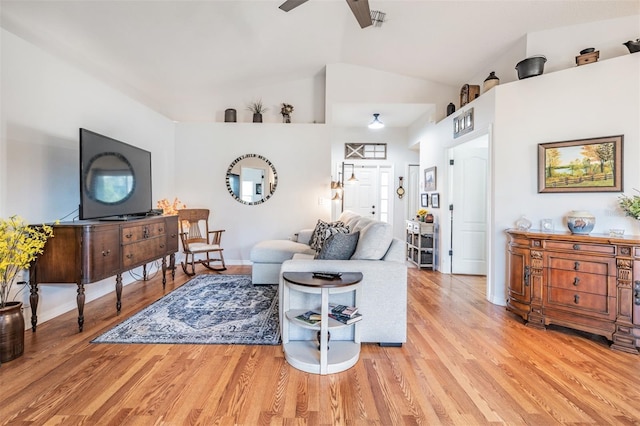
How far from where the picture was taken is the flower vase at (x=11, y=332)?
2064mm

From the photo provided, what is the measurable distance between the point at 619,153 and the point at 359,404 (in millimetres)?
3178

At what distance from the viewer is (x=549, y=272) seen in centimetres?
274

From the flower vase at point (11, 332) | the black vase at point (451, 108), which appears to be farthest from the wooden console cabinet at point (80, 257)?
the black vase at point (451, 108)

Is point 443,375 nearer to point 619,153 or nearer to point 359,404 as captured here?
point 359,404

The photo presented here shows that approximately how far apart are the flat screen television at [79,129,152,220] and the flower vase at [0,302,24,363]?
0.86m

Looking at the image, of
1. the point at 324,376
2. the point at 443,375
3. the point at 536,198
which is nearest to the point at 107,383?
the point at 324,376

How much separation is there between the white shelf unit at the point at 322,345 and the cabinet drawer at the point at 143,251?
180 centimetres

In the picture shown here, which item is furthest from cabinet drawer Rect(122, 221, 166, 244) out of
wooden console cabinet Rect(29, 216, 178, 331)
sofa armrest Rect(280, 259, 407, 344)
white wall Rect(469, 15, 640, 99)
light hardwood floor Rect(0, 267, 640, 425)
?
white wall Rect(469, 15, 640, 99)

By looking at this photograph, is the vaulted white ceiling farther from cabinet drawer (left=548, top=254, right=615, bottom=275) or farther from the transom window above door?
cabinet drawer (left=548, top=254, right=615, bottom=275)

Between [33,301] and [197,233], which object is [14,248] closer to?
[33,301]

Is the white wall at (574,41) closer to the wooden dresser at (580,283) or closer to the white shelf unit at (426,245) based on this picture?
the wooden dresser at (580,283)

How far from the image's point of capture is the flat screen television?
2719 millimetres

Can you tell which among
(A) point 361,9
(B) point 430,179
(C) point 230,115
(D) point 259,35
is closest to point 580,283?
(A) point 361,9

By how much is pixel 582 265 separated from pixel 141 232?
4.19 meters
